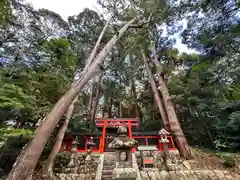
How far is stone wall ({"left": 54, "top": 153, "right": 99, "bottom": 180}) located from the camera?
5305 mm

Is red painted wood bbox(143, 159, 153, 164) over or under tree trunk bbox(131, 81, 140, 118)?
under

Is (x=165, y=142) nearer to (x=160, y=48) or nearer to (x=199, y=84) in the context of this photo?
(x=199, y=84)

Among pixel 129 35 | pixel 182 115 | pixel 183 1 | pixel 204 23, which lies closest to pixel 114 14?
pixel 129 35

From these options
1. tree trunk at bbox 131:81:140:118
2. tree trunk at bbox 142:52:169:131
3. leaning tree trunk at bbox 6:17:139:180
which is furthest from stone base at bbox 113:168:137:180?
tree trunk at bbox 131:81:140:118

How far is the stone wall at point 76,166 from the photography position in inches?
209

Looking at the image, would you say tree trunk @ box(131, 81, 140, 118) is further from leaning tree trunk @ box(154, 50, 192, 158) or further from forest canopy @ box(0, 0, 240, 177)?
leaning tree trunk @ box(154, 50, 192, 158)

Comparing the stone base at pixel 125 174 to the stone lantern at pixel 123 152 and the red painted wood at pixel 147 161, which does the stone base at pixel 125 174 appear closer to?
the stone lantern at pixel 123 152

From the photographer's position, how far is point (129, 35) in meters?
10.0

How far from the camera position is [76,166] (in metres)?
5.82

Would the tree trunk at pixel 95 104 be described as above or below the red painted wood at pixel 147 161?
above

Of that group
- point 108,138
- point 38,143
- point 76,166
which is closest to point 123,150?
point 38,143

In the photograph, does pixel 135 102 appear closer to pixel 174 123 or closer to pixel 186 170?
pixel 174 123

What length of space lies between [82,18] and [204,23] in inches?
318

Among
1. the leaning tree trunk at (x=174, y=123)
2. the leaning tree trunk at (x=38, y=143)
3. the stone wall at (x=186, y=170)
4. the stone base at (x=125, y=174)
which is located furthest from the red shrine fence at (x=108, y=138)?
the stone base at (x=125, y=174)
